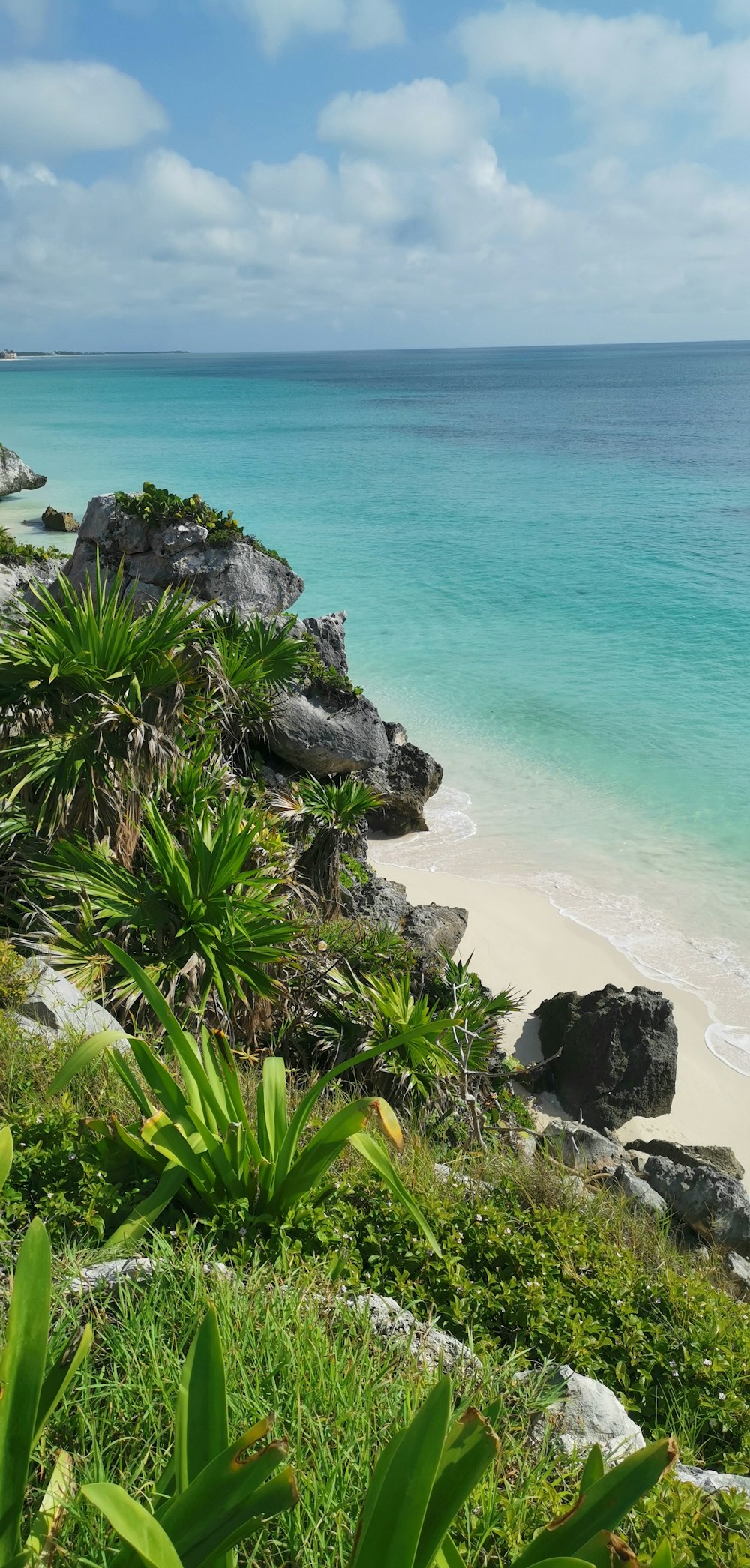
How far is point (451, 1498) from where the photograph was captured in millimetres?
1946

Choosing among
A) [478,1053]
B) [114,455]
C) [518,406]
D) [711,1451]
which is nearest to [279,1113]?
[711,1451]

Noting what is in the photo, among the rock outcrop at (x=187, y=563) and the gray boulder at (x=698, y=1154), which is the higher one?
the rock outcrop at (x=187, y=563)

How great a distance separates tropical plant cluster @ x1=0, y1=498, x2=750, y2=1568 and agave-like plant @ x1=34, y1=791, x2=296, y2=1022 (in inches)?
0.9

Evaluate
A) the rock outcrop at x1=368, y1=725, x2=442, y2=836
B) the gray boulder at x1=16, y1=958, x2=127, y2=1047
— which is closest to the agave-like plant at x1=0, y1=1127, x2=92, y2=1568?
the gray boulder at x1=16, y1=958, x2=127, y2=1047

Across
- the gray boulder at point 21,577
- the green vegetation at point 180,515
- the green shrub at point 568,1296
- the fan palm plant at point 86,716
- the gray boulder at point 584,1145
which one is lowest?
the gray boulder at point 584,1145

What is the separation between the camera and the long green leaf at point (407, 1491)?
1.79 metres

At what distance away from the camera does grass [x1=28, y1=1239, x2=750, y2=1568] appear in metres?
2.23

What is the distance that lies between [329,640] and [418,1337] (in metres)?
8.10

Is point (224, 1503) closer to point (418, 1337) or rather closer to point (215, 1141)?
point (418, 1337)

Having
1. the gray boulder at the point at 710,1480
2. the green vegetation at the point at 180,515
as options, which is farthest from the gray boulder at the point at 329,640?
the gray boulder at the point at 710,1480

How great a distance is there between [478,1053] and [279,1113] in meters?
2.78

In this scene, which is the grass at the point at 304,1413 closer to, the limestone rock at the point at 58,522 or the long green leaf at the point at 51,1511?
the long green leaf at the point at 51,1511

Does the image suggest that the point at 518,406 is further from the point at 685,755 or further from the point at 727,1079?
the point at 727,1079

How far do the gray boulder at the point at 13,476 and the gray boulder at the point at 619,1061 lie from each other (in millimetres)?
33931
